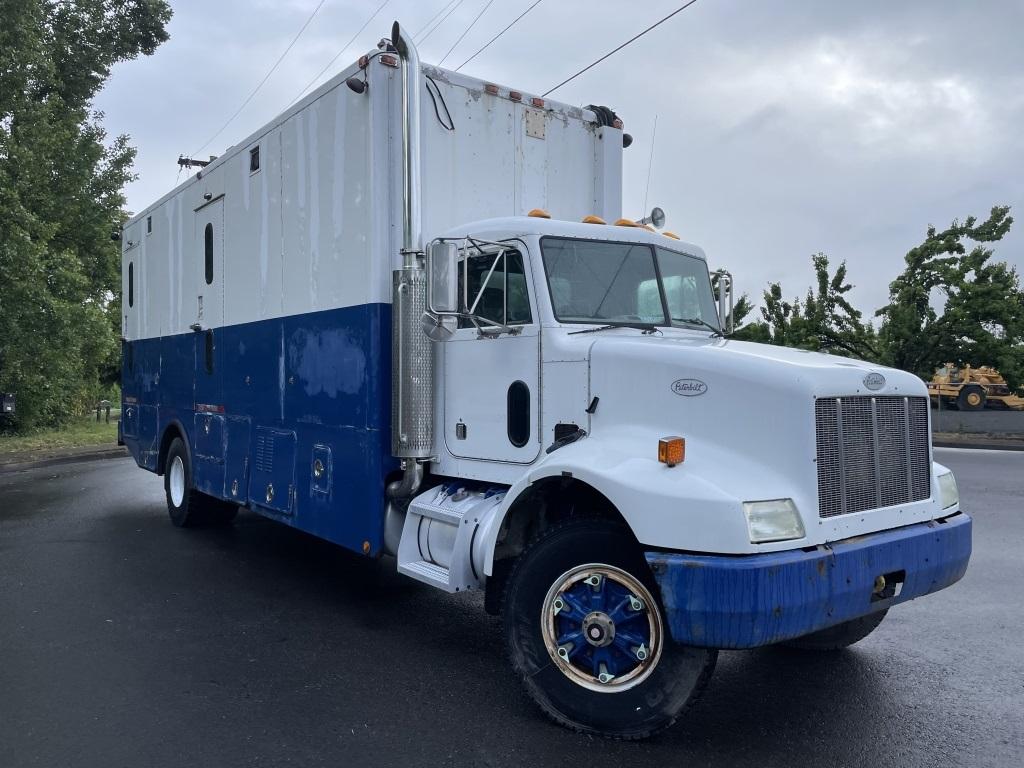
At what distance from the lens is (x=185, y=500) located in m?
9.05

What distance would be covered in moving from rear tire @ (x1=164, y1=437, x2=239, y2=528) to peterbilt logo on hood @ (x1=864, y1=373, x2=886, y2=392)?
6811mm

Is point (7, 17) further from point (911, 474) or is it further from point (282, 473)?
point (911, 474)

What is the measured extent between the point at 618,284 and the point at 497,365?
865mm

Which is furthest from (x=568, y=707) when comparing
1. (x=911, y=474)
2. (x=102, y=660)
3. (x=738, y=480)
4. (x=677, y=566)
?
(x=102, y=660)

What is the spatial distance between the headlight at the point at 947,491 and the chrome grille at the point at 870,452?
15 cm

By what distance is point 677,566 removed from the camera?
3.69 metres

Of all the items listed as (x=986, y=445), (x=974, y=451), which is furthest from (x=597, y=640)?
(x=986, y=445)

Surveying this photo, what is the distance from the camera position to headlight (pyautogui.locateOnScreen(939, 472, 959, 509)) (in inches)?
180

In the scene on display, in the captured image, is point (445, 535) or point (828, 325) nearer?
point (445, 535)

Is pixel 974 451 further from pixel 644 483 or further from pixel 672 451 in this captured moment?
pixel 644 483

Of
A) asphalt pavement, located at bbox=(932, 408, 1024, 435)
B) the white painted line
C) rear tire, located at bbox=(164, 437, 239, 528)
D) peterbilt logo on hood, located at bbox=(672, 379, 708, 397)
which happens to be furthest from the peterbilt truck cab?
asphalt pavement, located at bbox=(932, 408, 1024, 435)

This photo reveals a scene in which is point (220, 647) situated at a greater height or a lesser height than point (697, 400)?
lesser

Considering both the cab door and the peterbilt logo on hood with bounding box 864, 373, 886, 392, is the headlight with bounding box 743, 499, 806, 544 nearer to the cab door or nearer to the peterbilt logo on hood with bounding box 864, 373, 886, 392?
the peterbilt logo on hood with bounding box 864, 373, 886, 392

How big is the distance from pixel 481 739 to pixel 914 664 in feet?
8.97
